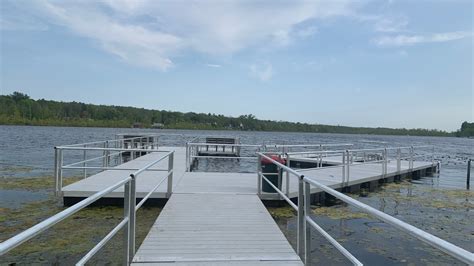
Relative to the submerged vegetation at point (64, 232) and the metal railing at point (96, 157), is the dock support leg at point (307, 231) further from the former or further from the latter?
the metal railing at point (96, 157)

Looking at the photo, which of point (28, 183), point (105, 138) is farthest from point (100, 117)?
point (28, 183)

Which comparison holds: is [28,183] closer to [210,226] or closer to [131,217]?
[210,226]

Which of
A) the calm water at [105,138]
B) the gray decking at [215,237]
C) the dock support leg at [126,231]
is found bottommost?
the calm water at [105,138]

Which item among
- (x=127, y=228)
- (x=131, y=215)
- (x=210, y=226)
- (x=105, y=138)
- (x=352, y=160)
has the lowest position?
(x=105, y=138)

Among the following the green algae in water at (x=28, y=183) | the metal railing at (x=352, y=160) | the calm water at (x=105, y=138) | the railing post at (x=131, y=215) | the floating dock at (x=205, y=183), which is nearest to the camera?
the railing post at (x=131, y=215)

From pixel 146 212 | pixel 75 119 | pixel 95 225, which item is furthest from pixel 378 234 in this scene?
pixel 75 119

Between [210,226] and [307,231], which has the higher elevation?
A: [307,231]

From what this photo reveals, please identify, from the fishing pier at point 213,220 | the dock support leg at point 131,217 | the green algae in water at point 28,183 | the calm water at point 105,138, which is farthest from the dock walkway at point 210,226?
the calm water at point 105,138

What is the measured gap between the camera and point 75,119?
357 feet

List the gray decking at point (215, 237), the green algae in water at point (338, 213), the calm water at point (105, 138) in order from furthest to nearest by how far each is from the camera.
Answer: the calm water at point (105, 138), the green algae in water at point (338, 213), the gray decking at point (215, 237)

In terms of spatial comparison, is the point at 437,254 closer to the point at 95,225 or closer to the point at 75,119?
the point at 95,225

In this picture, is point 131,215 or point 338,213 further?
point 338,213

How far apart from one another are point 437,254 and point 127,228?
476cm

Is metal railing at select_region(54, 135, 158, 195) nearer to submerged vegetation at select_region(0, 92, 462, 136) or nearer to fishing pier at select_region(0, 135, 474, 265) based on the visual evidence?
fishing pier at select_region(0, 135, 474, 265)
